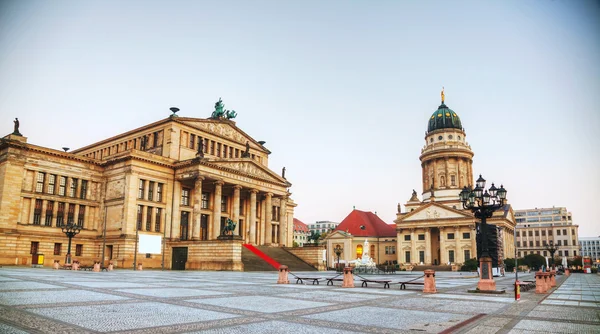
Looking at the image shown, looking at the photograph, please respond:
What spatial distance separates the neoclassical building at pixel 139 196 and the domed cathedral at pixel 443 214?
40.1m

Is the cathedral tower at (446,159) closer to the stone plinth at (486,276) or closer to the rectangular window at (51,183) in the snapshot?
the rectangular window at (51,183)

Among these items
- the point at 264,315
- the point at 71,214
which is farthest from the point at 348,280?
the point at 71,214

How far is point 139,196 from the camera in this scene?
50.8 m

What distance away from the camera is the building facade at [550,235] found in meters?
152

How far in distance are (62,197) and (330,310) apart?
45564 mm

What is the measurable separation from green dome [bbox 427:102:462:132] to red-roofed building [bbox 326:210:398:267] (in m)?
27.1

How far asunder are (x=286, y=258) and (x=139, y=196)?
19.3 meters

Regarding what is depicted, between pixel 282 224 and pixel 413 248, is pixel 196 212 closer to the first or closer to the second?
pixel 282 224

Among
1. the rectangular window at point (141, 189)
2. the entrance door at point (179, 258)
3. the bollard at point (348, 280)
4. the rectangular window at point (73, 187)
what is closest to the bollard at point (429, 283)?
the bollard at point (348, 280)

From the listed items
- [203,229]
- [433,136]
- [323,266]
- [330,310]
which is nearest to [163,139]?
[203,229]

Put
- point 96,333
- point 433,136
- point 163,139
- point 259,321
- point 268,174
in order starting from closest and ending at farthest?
point 96,333 < point 259,321 < point 163,139 < point 268,174 < point 433,136

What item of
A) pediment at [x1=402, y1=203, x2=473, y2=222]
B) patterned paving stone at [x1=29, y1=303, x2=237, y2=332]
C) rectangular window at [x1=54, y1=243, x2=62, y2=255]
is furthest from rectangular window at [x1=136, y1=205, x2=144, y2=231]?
pediment at [x1=402, y1=203, x2=473, y2=222]

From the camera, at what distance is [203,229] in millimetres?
58812

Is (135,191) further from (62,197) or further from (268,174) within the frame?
(268,174)
